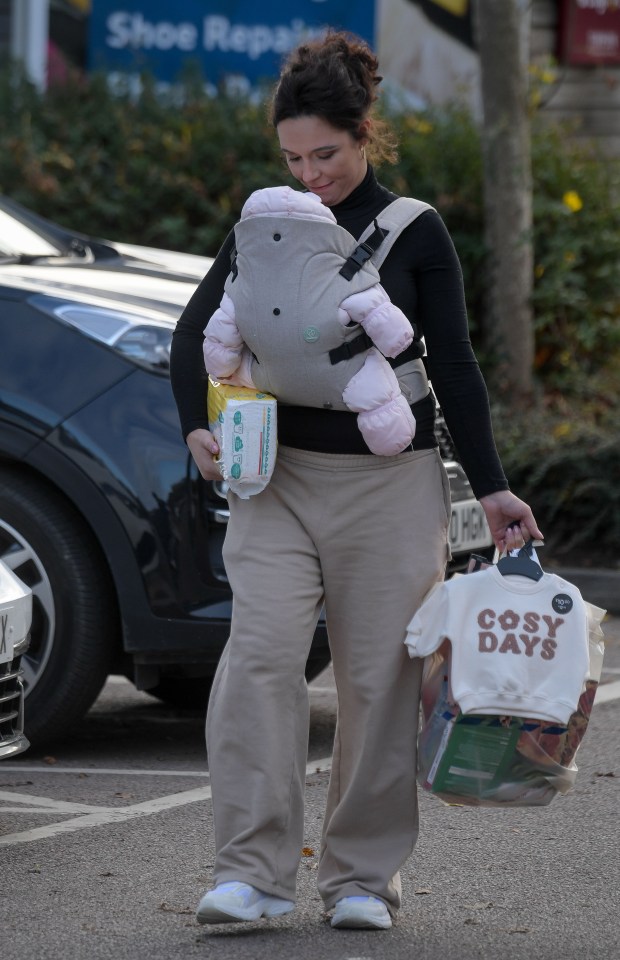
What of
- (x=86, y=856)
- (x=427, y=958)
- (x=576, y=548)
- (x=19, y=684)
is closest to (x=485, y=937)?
(x=427, y=958)

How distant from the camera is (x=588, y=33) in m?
13.6

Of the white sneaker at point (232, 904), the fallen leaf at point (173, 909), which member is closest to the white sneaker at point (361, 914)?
the white sneaker at point (232, 904)

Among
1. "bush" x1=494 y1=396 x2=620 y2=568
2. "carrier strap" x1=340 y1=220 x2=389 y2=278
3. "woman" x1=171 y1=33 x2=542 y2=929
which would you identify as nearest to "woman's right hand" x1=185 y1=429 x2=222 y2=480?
"woman" x1=171 y1=33 x2=542 y2=929

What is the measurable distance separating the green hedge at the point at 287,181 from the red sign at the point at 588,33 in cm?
356

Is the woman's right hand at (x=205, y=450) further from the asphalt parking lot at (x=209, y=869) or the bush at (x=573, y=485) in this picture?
the bush at (x=573, y=485)

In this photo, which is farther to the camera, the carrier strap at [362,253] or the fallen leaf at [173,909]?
the fallen leaf at [173,909]

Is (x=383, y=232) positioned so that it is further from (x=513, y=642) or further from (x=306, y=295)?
(x=513, y=642)

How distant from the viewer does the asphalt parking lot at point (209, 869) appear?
3205mm

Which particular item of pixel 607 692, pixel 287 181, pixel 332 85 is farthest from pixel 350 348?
pixel 287 181

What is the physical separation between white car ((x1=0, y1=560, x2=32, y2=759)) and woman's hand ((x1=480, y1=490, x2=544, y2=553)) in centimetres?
126

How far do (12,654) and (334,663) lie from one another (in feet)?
3.21

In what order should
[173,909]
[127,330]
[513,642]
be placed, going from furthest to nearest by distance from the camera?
[127,330], [173,909], [513,642]

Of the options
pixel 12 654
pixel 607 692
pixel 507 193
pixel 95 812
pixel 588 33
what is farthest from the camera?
pixel 588 33

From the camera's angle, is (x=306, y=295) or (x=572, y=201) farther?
(x=572, y=201)
